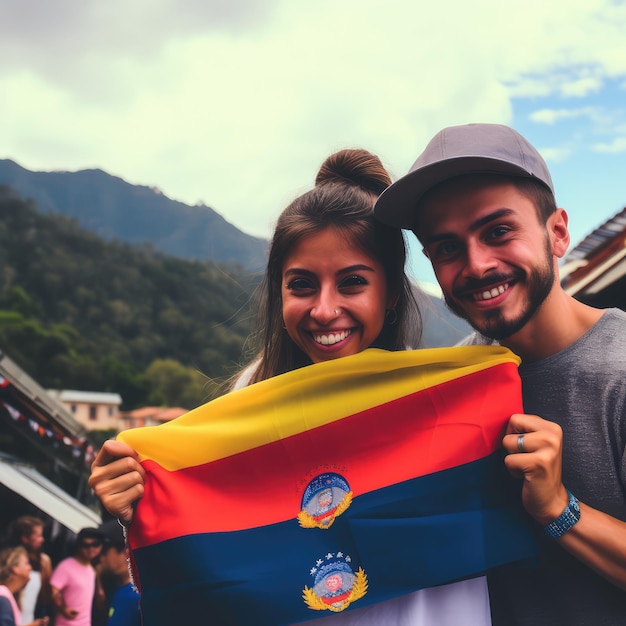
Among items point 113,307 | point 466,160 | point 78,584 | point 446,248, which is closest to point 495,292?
point 446,248

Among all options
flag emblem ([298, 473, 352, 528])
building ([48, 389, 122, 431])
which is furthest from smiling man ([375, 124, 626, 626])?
building ([48, 389, 122, 431])

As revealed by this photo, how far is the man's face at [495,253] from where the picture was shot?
2.16 metres

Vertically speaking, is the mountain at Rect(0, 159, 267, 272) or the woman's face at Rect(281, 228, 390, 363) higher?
the mountain at Rect(0, 159, 267, 272)

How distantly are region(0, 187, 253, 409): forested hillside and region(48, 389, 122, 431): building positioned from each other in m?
0.93

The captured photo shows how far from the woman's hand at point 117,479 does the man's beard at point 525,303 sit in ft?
3.70

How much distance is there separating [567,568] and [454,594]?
334 mm

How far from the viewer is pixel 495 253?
2.16 metres

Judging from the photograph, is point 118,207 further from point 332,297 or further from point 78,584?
point 332,297

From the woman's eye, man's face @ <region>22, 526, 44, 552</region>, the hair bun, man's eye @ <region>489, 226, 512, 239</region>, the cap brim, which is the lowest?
man's eye @ <region>489, 226, 512, 239</region>

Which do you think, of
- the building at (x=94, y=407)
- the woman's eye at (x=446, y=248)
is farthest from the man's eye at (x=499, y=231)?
the building at (x=94, y=407)

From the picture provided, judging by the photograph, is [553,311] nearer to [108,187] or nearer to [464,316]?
[464,316]

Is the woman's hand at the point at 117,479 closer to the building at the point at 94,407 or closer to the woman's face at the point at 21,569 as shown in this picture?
the woman's face at the point at 21,569

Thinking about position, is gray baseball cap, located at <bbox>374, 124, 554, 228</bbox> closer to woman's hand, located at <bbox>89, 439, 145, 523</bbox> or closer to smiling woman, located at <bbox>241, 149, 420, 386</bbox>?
smiling woman, located at <bbox>241, 149, 420, 386</bbox>

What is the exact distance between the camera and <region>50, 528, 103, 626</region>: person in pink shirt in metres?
7.98
